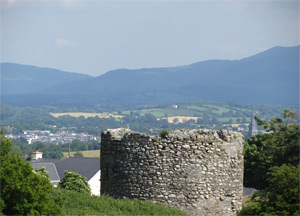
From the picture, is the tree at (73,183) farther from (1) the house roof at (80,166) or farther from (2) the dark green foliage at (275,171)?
(1) the house roof at (80,166)

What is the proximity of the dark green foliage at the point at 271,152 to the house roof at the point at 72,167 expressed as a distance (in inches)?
814

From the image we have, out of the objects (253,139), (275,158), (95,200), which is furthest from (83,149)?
(95,200)

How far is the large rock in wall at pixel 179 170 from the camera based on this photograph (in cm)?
1697

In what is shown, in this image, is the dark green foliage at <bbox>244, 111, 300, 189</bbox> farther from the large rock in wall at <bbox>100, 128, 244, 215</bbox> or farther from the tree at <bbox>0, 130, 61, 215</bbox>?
the tree at <bbox>0, 130, 61, 215</bbox>

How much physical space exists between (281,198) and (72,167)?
150ft

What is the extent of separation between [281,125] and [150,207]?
2156 cm

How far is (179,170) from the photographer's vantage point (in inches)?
667

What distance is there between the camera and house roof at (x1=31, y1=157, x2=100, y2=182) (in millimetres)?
57312

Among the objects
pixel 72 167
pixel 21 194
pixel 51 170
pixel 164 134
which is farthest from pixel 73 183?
pixel 72 167

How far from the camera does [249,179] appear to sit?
35812mm

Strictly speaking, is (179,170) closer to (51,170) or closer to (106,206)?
(106,206)

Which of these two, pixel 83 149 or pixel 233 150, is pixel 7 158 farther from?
pixel 83 149

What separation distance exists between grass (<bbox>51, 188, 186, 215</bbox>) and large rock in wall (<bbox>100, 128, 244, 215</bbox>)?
280 mm

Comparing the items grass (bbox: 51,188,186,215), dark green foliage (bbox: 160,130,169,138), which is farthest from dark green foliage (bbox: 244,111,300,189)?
grass (bbox: 51,188,186,215)
